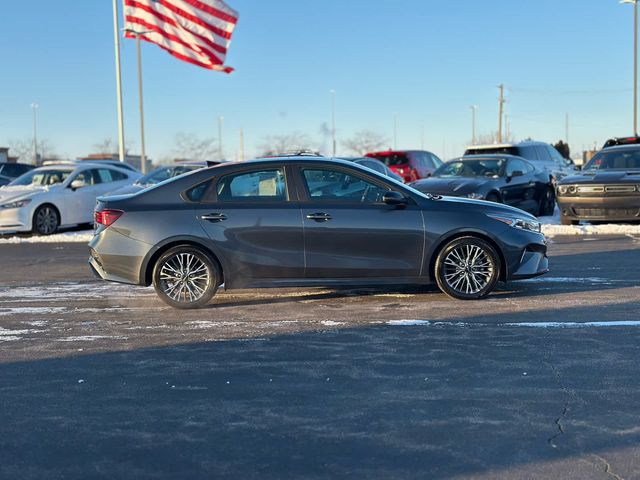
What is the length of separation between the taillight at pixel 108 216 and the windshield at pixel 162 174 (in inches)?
408

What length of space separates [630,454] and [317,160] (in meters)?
5.03

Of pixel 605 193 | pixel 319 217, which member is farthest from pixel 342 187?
pixel 605 193

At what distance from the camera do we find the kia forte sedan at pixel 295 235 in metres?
8.26

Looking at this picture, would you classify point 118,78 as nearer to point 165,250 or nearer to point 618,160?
point 618,160

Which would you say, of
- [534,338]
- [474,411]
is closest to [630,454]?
[474,411]

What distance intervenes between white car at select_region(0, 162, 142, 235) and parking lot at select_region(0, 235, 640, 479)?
848 cm

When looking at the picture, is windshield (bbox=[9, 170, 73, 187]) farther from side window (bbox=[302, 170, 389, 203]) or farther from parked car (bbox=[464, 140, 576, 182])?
side window (bbox=[302, 170, 389, 203])

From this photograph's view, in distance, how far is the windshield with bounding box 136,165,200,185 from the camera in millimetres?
18941

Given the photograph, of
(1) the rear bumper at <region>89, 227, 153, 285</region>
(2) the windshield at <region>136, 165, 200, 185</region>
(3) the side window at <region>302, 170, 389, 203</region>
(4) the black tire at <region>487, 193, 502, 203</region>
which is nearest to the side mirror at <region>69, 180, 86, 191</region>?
(2) the windshield at <region>136, 165, 200, 185</region>

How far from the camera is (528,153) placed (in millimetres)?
20531

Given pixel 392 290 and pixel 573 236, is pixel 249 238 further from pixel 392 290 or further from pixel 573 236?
pixel 573 236

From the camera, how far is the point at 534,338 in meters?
6.67

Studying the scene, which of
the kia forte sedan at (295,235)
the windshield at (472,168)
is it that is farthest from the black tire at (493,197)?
the kia forte sedan at (295,235)

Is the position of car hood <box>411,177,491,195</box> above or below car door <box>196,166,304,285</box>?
above
